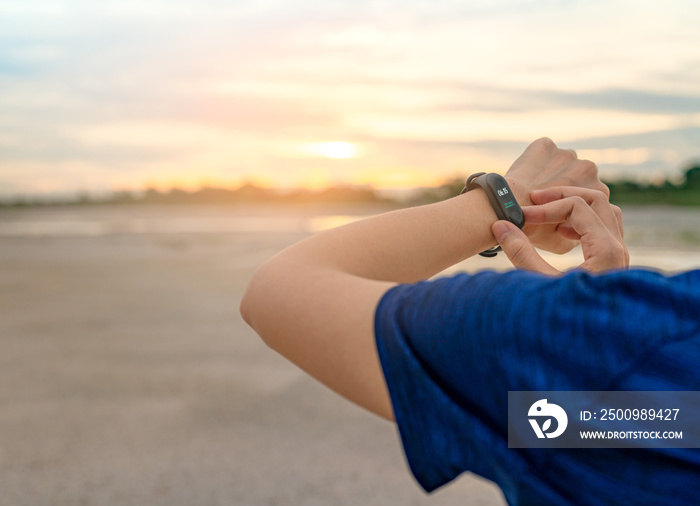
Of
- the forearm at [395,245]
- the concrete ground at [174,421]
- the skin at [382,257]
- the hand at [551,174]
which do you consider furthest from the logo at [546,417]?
the concrete ground at [174,421]

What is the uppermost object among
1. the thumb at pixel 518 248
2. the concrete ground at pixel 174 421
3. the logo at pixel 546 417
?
the thumb at pixel 518 248

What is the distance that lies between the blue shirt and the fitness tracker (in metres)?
0.37

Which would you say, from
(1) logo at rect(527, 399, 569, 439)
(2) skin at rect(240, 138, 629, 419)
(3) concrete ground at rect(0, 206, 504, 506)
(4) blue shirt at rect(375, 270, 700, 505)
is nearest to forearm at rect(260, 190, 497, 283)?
(2) skin at rect(240, 138, 629, 419)

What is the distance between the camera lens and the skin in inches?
29.5

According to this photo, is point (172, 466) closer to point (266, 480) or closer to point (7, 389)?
point (266, 480)

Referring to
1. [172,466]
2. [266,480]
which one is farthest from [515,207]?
[172,466]

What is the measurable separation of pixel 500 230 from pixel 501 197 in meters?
0.08

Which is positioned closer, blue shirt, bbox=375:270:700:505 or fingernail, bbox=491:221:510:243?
blue shirt, bbox=375:270:700:505

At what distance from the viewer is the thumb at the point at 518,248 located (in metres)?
0.96

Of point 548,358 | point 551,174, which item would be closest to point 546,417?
point 548,358

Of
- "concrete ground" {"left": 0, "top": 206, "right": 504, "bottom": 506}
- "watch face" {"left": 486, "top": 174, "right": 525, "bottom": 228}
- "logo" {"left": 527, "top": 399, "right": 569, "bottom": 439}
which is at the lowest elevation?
"concrete ground" {"left": 0, "top": 206, "right": 504, "bottom": 506}

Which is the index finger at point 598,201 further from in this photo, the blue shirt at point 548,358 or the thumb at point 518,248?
the blue shirt at point 548,358

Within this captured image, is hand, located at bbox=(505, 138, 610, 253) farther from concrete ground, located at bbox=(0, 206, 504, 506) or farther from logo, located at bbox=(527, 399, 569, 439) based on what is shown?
concrete ground, located at bbox=(0, 206, 504, 506)

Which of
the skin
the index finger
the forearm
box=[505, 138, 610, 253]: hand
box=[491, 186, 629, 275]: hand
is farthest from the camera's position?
box=[505, 138, 610, 253]: hand
